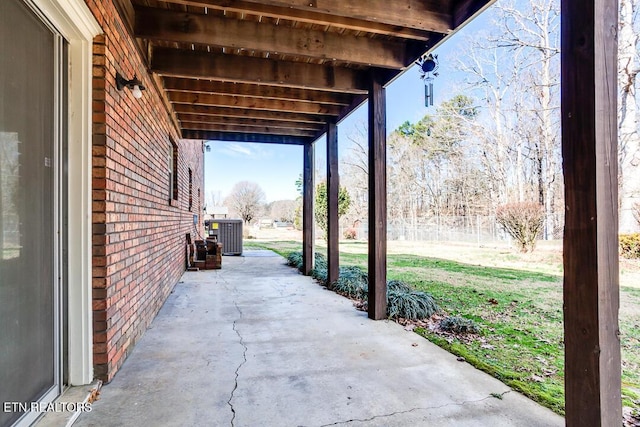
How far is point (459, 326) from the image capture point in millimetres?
3707

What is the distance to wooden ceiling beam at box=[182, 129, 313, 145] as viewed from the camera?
7.45m

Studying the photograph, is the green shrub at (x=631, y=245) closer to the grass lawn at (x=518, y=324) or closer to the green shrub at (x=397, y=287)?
the grass lawn at (x=518, y=324)

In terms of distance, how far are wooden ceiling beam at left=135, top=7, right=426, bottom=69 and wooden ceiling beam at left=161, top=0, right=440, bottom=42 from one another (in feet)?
0.90

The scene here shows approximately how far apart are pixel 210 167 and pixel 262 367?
40.3m

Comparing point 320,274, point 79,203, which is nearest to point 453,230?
point 320,274

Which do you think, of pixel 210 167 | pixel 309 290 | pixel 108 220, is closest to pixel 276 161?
pixel 210 167

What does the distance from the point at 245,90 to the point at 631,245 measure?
977 centimetres

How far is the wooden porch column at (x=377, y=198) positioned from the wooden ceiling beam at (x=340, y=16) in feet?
2.92

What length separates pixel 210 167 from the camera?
4053 cm

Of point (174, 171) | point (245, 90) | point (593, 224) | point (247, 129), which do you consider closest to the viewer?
point (593, 224)

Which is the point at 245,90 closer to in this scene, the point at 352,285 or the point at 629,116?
the point at 352,285

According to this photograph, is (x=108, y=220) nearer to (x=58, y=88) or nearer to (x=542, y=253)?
(x=58, y=88)

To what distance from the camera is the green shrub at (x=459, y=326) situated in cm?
368

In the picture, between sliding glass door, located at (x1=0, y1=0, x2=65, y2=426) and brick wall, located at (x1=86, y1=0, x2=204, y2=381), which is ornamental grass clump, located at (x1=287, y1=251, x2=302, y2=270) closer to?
brick wall, located at (x1=86, y1=0, x2=204, y2=381)
